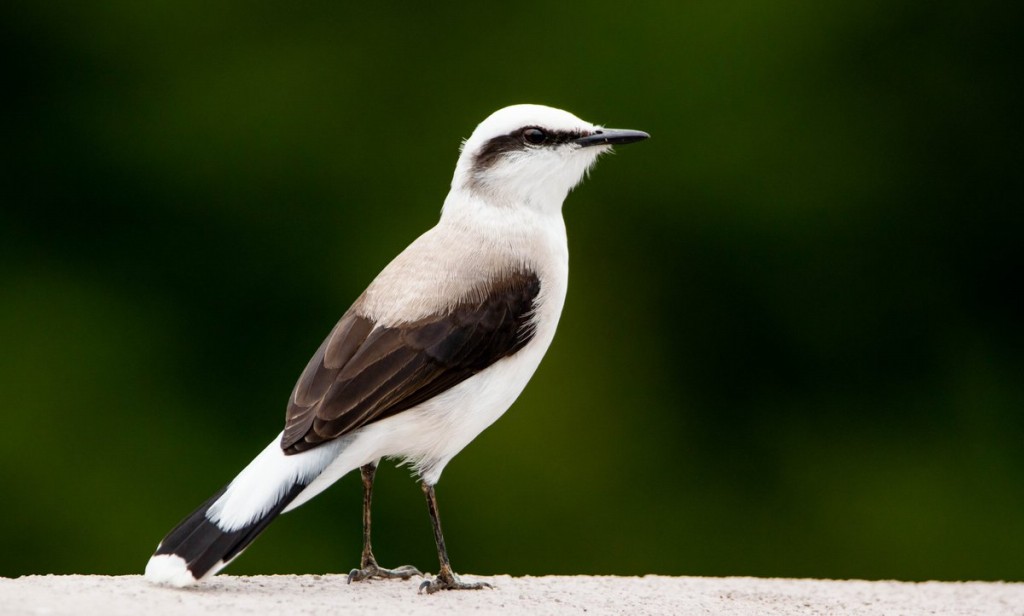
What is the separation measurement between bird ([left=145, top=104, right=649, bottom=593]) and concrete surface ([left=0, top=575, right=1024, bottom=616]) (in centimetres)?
19

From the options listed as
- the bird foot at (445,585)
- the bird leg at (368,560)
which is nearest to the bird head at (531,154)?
the bird leg at (368,560)

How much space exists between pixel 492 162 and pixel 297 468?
168 cm

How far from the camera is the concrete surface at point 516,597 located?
16.3 ft

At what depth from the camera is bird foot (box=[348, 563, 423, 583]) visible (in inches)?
236

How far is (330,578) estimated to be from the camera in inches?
244

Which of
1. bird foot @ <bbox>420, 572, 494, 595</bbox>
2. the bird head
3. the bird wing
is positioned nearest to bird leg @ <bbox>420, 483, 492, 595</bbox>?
bird foot @ <bbox>420, 572, 494, 595</bbox>

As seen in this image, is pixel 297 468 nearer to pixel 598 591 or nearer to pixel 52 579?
pixel 52 579

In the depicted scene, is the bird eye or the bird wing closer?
the bird wing

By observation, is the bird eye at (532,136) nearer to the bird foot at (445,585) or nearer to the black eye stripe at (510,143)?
the black eye stripe at (510,143)

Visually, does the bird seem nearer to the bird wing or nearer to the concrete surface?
the bird wing

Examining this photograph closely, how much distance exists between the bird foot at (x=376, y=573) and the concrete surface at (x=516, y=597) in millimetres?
50

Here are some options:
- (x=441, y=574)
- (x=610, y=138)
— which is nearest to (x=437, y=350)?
(x=441, y=574)

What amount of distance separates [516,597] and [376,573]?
2.15 feet

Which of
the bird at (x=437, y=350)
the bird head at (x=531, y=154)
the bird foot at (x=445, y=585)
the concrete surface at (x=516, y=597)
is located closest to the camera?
the concrete surface at (x=516, y=597)
